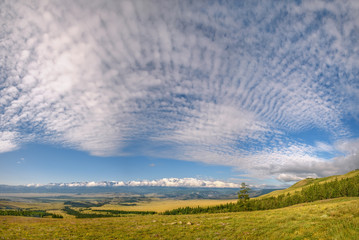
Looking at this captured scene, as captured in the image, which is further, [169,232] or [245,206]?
[245,206]

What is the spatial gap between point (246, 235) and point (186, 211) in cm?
14500

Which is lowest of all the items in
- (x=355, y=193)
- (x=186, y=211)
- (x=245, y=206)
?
(x=186, y=211)

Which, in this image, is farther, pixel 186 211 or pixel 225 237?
pixel 186 211

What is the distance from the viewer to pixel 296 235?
17000mm

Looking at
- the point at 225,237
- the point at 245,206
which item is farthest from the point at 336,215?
the point at 245,206

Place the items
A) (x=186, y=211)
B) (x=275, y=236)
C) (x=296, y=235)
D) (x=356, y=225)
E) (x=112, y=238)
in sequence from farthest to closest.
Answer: (x=186, y=211)
(x=112, y=238)
(x=275, y=236)
(x=296, y=235)
(x=356, y=225)

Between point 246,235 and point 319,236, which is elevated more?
point 319,236

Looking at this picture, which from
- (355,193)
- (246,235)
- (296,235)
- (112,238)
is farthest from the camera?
(355,193)

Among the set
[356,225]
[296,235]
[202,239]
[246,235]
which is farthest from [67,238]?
[356,225]

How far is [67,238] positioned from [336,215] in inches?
1461

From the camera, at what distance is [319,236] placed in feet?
49.6

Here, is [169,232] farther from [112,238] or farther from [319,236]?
[319,236]

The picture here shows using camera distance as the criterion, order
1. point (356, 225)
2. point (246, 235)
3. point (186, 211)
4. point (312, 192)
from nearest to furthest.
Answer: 1. point (356, 225)
2. point (246, 235)
3. point (312, 192)
4. point (186, 211)

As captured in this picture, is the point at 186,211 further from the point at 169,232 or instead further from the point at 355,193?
the point at 169,232
